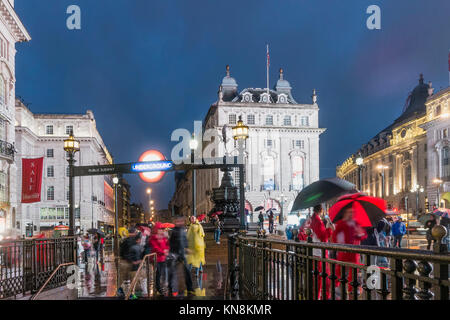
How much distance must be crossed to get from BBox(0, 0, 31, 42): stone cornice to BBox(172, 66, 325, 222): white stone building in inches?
1763

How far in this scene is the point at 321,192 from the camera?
8789 mm

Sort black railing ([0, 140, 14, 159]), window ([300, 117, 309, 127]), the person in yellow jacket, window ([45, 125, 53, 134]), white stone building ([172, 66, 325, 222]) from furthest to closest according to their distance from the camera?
window ([300, 117, 309, 127]), white stone building ([172, 66, 325, 222]), window ([45, 125, 53, 134]), black railing ([0, 140, 14, 159]), the person in yellow jacket

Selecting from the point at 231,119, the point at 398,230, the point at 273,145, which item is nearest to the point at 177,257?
the point at 398,230

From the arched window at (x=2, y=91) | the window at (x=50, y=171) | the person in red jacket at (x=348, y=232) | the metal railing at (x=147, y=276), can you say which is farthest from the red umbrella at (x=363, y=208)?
the window at (x=50, y=171)

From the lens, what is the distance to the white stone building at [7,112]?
103 feet

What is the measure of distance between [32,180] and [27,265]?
2069cm

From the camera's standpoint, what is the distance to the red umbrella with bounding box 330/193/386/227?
8.58 m

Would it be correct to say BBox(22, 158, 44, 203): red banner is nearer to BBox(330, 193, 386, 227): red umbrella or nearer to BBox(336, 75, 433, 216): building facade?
BBox(330, 193, 386, 227): red umbrella

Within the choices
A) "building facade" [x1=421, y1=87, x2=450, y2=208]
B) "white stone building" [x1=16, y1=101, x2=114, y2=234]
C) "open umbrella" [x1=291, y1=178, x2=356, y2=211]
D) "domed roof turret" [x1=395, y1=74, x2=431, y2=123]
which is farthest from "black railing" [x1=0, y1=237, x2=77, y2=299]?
"domed roof turret" [x1=395, y1=74, x2=431, y2=123]

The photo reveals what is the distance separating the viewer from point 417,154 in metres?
71.3

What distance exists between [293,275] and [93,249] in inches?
672

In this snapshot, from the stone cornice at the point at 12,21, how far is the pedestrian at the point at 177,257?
27370 millimetres
